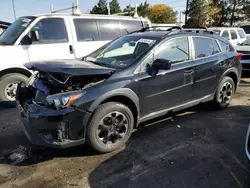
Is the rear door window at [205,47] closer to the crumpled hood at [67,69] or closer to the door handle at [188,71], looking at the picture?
the door handle at [188,71]

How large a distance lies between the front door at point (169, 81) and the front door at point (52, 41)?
3.18 m

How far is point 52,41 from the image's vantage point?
618 cm

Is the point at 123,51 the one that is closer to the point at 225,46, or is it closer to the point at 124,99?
the point at 124,99

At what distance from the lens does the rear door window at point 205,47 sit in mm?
4527

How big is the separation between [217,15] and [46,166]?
144 ft

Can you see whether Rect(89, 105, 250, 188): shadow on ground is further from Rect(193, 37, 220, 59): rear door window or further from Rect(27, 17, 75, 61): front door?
Rect(27, 17, 75, 61): front door

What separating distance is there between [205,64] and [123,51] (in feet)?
4.95

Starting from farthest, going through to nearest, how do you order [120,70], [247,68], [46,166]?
[247,68] < [120,70] < [46,166]

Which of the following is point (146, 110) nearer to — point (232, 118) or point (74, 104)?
point (74, 104)

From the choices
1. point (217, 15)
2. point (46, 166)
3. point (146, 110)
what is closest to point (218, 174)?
point (146, 110)

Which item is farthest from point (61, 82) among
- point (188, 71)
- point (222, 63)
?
point (222, 63)


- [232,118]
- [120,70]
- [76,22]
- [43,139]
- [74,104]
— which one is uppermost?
[76,22]

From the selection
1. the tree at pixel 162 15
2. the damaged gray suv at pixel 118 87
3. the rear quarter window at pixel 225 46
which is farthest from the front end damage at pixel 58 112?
the tree at pixel 162 15

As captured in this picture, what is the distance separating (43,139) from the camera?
315 cm
